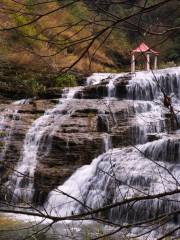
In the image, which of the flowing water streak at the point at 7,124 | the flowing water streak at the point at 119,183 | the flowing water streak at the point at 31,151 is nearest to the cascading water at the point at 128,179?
the flowing water streak at the point at 119,183

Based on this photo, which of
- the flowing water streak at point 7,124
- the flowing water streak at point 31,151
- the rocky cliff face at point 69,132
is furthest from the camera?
the flowing water streak at point 7,124

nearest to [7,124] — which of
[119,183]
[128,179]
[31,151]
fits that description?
[31,151]

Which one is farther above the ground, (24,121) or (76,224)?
(24,121)

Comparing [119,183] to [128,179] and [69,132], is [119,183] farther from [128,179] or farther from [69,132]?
[69,132]

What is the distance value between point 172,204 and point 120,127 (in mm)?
6049

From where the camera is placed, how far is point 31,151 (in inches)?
581

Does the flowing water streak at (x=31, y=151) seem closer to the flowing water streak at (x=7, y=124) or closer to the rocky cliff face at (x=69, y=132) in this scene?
the rocky cliff face at (x=69, y=132)

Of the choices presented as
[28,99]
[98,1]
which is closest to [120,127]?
[28,99]

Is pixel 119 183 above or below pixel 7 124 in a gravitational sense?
below

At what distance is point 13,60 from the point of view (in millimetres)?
21391

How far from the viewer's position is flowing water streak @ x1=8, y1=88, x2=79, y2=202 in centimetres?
1349

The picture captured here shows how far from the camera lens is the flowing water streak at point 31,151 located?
44.3ft

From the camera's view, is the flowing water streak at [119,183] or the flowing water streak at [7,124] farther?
the flowing water streak at [7,124]

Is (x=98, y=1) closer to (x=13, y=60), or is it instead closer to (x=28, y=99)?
(x=28, y=99)
